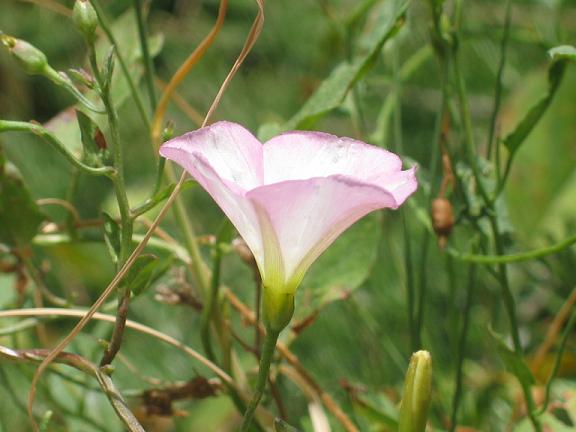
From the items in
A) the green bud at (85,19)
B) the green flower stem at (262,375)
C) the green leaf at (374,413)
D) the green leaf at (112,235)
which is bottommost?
the green leaf at (374,413)

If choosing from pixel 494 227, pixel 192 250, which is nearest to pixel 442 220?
pixel 494 227

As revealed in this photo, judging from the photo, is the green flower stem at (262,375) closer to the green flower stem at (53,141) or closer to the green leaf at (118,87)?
the green flower stem at (53,141)

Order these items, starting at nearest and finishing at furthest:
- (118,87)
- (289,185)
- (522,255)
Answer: (289,185) < (522,255) < (118,87)

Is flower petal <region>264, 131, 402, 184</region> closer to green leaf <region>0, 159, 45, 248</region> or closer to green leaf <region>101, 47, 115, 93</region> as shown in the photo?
green leaf <region>101, 47, 115, 93</region>

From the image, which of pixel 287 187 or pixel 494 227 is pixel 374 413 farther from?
pixel 287 187

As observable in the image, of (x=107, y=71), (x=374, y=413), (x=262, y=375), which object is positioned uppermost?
(x=107, y=71)

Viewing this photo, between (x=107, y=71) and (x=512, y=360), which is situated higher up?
(x=107, y=71)

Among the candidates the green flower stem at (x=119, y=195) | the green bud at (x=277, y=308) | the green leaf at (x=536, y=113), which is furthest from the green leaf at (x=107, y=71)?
the green leaf at (x=536, y=113)
